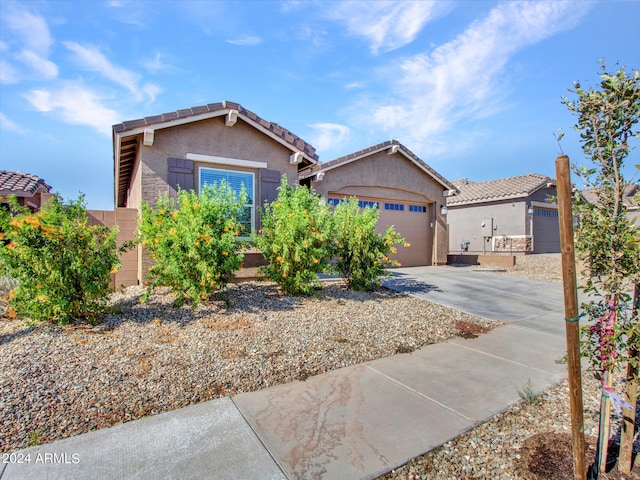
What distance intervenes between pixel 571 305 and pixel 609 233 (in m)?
0.71

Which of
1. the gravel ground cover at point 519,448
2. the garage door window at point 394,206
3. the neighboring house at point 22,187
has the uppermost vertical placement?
the neighboring house at point 22,187

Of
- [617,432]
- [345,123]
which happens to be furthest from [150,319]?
[345,123]

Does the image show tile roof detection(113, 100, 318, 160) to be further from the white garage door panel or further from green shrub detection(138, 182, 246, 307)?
the white garage door panel

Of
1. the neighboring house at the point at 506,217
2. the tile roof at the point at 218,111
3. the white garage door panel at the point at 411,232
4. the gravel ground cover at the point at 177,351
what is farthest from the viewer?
the neighboring house at the point at 506,217

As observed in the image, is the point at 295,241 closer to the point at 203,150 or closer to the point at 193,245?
the point at 193,245

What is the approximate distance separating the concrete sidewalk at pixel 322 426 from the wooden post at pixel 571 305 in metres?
0.96

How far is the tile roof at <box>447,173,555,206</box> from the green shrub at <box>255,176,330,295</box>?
12.7 m

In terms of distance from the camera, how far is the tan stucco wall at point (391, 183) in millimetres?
12461

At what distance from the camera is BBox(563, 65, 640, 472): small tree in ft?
7.84

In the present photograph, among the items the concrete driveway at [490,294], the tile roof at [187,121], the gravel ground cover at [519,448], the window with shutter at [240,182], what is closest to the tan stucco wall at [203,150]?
the window with shutter at [240,182]

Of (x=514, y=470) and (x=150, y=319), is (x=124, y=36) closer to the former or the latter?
(x=150, y=319)

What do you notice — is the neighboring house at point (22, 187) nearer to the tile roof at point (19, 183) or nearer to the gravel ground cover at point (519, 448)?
the tile roof at point (19, 183)

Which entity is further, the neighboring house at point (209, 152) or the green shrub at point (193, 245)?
the neighboring house at point (209, 152)

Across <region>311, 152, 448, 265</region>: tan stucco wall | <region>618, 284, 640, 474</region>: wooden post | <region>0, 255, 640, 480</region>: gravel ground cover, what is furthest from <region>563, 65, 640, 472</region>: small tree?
<region>311, 152, 448, 265</region>: tan stucco wall
